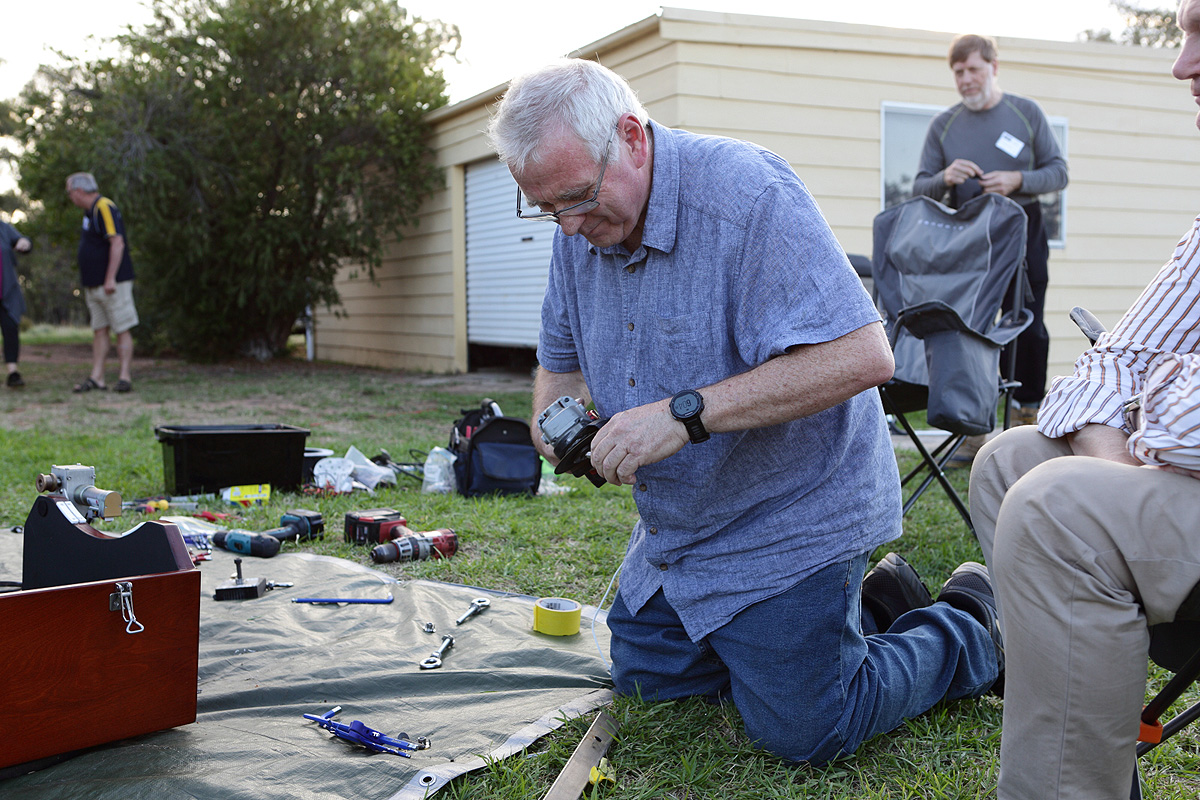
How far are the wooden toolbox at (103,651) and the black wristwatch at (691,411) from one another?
1.06 m

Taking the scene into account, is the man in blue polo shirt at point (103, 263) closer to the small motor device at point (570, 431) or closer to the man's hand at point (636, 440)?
the small motor device at point (570, 431)

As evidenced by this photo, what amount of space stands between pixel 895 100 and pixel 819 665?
7.23 metres

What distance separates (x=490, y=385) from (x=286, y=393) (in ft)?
6.70

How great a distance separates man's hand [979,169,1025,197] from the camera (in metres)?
4.60

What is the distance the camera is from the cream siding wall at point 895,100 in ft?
25.0

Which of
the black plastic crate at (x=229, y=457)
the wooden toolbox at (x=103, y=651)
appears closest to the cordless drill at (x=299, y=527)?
the black plastic crate at (x=229, y=457)

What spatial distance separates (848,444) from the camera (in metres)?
2.02

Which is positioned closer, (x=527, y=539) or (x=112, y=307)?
(x=527, y=539)

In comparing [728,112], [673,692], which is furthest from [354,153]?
[673,692]

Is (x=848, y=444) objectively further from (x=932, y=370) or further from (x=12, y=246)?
(x=12, y=246)

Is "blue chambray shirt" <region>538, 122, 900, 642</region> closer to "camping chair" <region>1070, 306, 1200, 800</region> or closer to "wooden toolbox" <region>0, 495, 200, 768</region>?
"camping chair" <region>1070, 306, 1200, 800</region>

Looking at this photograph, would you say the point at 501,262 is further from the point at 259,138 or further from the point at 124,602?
the point at 124,602

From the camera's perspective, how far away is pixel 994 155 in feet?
15.7

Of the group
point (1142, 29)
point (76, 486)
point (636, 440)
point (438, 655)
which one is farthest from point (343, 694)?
point (1142, 29)
